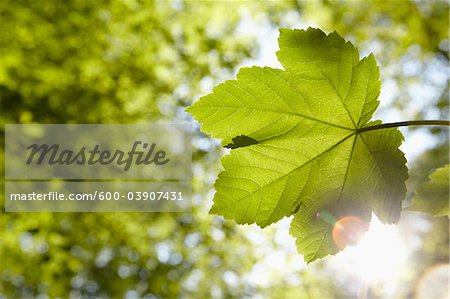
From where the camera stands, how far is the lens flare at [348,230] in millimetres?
697

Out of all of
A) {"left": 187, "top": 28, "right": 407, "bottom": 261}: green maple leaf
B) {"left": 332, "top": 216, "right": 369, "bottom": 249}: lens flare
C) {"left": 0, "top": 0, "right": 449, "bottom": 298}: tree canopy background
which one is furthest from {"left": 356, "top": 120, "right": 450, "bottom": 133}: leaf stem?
{"left": 0, "top": 0, "right": 449, "bottom": 298}: tree canopy background

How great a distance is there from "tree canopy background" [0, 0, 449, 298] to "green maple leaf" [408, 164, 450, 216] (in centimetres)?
512

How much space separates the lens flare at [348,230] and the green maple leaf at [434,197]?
0.29 m

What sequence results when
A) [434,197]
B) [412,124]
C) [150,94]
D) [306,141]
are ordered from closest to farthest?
[412,124] → [306,141] → [434,197] → [150,94]

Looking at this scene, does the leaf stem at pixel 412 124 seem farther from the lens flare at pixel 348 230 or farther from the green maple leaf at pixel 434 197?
the green maple leaf at pixel 434 197

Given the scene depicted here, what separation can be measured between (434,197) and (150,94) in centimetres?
637

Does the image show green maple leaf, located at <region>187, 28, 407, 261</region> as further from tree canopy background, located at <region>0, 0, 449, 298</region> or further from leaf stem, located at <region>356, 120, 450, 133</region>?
tree canopy background, located at <region>0, 0, 449, 298</region>

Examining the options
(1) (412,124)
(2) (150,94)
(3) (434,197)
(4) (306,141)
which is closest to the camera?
(1) (412,124)

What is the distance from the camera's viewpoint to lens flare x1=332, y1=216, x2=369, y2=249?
70cm

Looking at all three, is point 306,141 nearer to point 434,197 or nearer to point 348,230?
point 348,230

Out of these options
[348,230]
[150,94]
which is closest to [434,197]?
[348,230]

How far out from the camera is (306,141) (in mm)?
781

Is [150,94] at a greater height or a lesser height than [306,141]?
greater

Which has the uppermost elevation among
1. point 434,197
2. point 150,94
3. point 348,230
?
point 150,94
